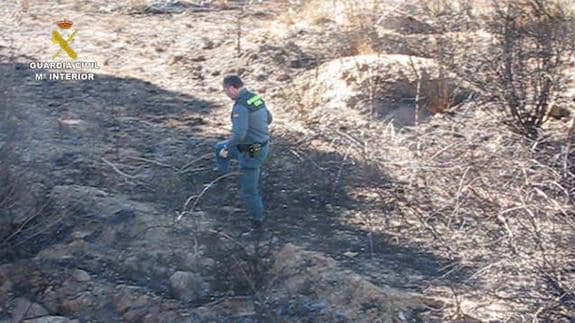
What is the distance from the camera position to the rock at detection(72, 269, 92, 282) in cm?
600

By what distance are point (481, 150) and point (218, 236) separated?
217 cm

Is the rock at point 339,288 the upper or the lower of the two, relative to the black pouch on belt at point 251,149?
lower

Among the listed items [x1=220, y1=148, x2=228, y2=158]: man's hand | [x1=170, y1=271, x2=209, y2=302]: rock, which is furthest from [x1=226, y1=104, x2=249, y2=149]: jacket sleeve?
[x1=170, y1=271, x2=209, y2=302]: rock

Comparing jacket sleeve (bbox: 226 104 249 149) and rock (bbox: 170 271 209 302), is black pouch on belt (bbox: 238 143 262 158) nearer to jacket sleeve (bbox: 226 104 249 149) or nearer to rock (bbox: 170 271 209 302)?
jacket sleeve (bbox: 226 104 249 149)

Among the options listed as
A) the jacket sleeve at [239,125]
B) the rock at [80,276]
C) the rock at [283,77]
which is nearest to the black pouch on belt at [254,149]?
the jacket sleeve at [239,125]

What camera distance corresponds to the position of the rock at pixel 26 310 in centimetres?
574

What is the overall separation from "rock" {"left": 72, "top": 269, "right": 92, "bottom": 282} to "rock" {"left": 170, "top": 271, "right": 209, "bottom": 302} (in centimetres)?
64

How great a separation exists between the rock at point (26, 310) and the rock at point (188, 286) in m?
0.94

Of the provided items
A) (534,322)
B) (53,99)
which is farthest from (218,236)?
(53,99)

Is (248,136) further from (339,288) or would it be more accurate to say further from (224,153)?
(339,288)

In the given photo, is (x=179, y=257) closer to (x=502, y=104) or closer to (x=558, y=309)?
(x=558, y=309)

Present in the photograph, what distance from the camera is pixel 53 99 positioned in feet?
30.4

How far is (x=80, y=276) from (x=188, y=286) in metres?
0.84

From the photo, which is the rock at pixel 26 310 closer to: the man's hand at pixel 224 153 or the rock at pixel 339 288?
the rock at pixel 339 288
